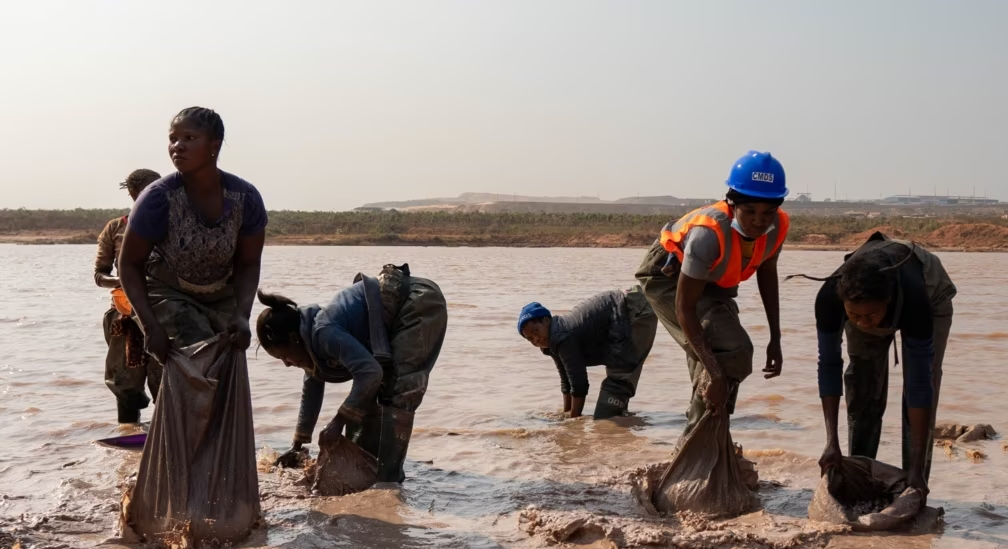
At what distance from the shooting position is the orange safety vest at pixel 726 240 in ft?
14.2

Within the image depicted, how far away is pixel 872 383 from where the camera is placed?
447cm

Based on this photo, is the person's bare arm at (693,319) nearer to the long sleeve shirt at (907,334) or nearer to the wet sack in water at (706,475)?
the wet sack in water at (706,475)

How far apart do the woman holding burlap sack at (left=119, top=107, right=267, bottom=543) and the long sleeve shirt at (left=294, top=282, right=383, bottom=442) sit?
505 millimetres

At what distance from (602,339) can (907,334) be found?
2.94 meters

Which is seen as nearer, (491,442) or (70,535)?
(70,535)

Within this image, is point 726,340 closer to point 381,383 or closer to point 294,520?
point 381,383

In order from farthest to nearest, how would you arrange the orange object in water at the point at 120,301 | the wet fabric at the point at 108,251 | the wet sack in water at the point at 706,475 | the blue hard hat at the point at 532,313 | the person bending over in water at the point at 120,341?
the blue hard hat at the point at 532,313 → the wet fabric at the point at 108,251 → the person bending over in water at the point at 120,341 → the orange object in water at the point at 120,301 → the wet sack in water at the point at 706,475

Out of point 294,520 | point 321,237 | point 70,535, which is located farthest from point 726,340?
point 321,237

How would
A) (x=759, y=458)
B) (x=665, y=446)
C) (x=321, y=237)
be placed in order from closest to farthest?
(x=759, y=458) → (x=665, y=446) → (x=321, y=237)

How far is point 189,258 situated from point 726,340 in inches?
91.9

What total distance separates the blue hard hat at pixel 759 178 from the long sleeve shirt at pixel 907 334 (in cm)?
44

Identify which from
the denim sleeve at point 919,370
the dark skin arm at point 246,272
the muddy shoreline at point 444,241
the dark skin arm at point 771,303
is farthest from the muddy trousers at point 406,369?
the muddy shoreline at point 444,241

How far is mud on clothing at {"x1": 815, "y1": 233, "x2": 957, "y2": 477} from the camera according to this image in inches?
161

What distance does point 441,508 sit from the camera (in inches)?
186
